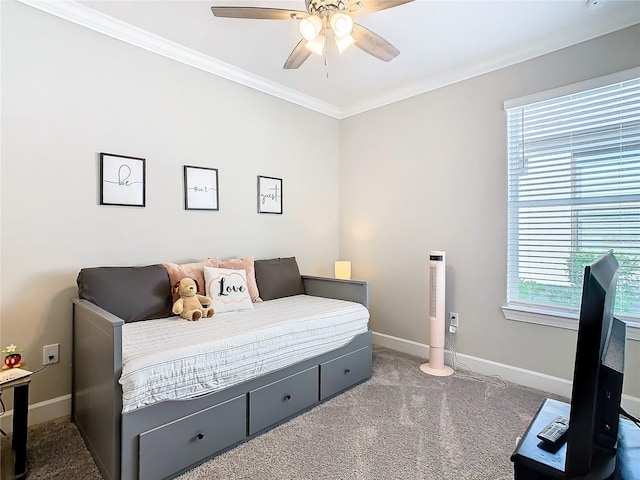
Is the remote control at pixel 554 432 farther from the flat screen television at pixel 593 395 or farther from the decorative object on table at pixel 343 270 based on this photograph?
the decorative object on table at pixel 343 270

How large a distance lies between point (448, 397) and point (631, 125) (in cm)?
214

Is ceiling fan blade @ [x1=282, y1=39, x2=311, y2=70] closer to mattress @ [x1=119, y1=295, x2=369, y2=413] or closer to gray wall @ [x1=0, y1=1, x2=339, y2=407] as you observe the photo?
gray wall @ [x1=0, y1=1, x2=339, y2=407]

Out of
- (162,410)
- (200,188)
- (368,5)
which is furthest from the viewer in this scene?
(200,188)

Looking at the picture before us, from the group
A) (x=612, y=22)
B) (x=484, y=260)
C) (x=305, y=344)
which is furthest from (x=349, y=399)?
(x=612, y=22)

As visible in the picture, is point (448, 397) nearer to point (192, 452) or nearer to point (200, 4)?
point (192, 452)

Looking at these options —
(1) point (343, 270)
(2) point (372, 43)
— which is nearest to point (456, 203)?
(1) point (343, 270)

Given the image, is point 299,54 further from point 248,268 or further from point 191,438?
point 191,438

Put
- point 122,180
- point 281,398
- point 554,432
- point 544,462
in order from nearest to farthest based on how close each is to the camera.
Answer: point 544,462
point 554,432
point 281,398
point 122,180

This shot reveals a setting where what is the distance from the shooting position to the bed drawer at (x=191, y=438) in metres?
1.50

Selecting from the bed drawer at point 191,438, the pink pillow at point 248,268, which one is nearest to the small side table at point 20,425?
the bed drawer at point 191,438

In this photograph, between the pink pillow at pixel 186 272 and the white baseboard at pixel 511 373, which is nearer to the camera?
the white baseboard at pixel 511 373

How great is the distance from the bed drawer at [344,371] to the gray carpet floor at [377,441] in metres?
0.07

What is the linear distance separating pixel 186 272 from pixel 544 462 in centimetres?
221

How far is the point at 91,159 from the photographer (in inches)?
87.4
